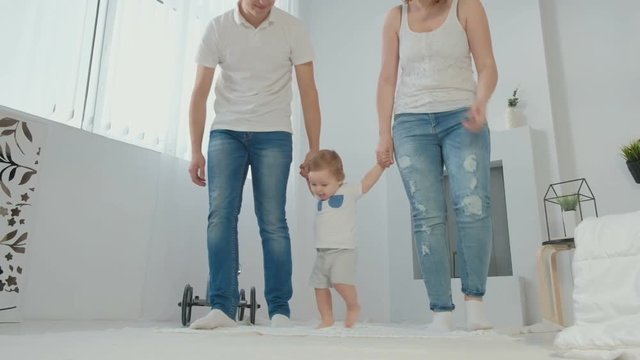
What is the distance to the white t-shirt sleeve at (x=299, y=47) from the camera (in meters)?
1.76

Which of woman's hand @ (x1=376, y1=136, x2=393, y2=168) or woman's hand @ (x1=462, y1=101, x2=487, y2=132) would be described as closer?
woman's hand @ (x1=462, y1=101, x2=487, y2=132)

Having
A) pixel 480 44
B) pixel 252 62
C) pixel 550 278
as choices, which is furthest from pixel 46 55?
pixel 550 278

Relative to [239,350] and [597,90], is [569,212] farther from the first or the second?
[239,350]

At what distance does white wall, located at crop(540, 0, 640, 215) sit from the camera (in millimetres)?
2875

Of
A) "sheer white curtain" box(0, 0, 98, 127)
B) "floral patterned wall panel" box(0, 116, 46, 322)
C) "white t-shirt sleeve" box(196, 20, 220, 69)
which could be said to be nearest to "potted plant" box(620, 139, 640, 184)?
"white t-shirt sleeve" box(196, 20, 220, 69)

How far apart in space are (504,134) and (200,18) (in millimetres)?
1717

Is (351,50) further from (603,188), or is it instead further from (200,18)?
(603,188)

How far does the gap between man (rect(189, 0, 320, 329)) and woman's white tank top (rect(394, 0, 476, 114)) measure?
1.22 feet

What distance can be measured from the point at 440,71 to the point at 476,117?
0.21m

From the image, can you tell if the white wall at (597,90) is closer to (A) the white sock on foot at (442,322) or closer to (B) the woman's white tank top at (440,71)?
(B) the woman's white tank top at (440,71)

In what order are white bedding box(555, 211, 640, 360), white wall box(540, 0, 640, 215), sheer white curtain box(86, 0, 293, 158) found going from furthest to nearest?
1. white wall box(540, 0, 640, 215)
2. sheer white curtain box(86, 0, 293, 158)
3. white bedding box(555, 211, 640, 360)

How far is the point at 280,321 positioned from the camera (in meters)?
1.58

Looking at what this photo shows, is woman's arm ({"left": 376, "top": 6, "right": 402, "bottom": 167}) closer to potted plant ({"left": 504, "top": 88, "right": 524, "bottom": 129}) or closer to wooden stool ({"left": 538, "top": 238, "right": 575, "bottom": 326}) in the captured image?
wooden stool ({"left": 538, "top": 238, "right": 575, "bottom": 326})

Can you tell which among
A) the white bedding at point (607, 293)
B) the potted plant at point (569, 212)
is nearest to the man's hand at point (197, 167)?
the white bedding at point (607, 293)
